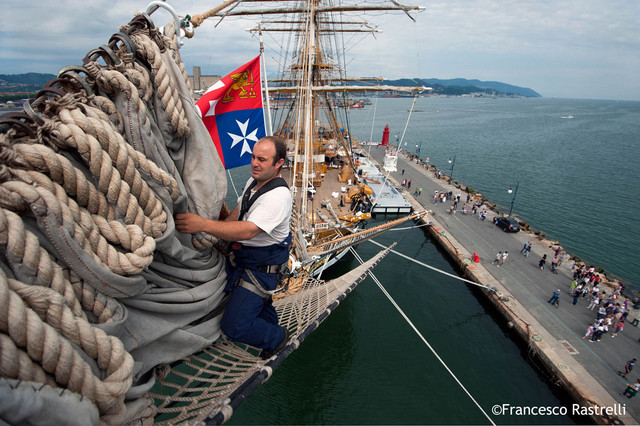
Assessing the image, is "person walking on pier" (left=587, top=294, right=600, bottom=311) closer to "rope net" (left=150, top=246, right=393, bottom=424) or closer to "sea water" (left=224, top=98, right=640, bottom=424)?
"sea water" (left=224, top=98, right=640, bottom=424)

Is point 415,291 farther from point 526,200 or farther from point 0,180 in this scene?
point 526,200

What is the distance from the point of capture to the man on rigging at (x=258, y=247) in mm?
3018

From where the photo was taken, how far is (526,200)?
116 ft

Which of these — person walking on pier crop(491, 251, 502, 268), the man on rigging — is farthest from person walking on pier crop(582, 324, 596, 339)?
the man on rigging

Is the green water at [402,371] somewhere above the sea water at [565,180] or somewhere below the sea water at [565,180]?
below

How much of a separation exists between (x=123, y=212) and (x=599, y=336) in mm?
18828

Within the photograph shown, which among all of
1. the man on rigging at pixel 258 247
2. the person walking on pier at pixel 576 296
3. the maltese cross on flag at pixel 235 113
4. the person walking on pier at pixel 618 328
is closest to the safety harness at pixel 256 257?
the man on rigging at pixel 258 247

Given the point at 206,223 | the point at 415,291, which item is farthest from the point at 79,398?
the point at 415,291

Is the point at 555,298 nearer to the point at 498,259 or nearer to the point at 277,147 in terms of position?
the point at 498,259

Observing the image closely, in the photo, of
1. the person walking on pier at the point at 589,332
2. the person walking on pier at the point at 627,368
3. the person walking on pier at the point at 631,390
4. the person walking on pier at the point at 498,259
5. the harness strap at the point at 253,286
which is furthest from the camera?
the person walking on pier at the point at 498,259

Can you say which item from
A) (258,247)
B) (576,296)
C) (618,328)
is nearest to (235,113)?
(258,247)

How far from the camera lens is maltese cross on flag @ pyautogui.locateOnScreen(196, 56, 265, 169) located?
574cm

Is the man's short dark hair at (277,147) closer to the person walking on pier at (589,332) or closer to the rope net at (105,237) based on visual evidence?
the rope net at (105,237)

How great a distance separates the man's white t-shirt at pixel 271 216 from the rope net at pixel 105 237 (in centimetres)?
47
